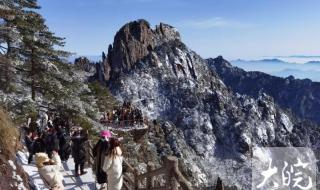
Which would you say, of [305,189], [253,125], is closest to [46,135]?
[305,189]

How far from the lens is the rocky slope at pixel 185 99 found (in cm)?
14600

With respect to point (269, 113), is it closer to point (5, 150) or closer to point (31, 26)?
point (31, 26)

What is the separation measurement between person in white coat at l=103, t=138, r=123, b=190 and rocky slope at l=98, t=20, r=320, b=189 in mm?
125503

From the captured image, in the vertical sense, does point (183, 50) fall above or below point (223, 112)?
above

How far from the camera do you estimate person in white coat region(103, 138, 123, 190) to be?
37.1 feet

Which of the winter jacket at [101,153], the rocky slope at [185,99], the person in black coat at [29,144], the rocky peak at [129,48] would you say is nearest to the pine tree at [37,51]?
the person in black coat at [29,144]

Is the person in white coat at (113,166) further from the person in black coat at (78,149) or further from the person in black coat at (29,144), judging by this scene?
the person in black coat at (29,144)

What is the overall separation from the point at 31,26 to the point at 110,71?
134 m

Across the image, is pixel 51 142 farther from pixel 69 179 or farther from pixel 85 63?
pixel 85 63

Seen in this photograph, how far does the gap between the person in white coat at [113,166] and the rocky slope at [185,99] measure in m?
126

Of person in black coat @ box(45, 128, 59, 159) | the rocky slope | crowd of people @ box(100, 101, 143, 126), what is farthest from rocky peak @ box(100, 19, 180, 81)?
person in black coat @ box(45, 128, 59, 159)

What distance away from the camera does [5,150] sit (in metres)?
11.9

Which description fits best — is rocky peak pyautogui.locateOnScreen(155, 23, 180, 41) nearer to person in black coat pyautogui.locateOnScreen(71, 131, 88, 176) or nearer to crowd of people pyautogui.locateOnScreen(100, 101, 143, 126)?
crowd of people pyautogui.locateOnScreen(100, 101, 143, 126)

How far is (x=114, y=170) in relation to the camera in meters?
11.4
